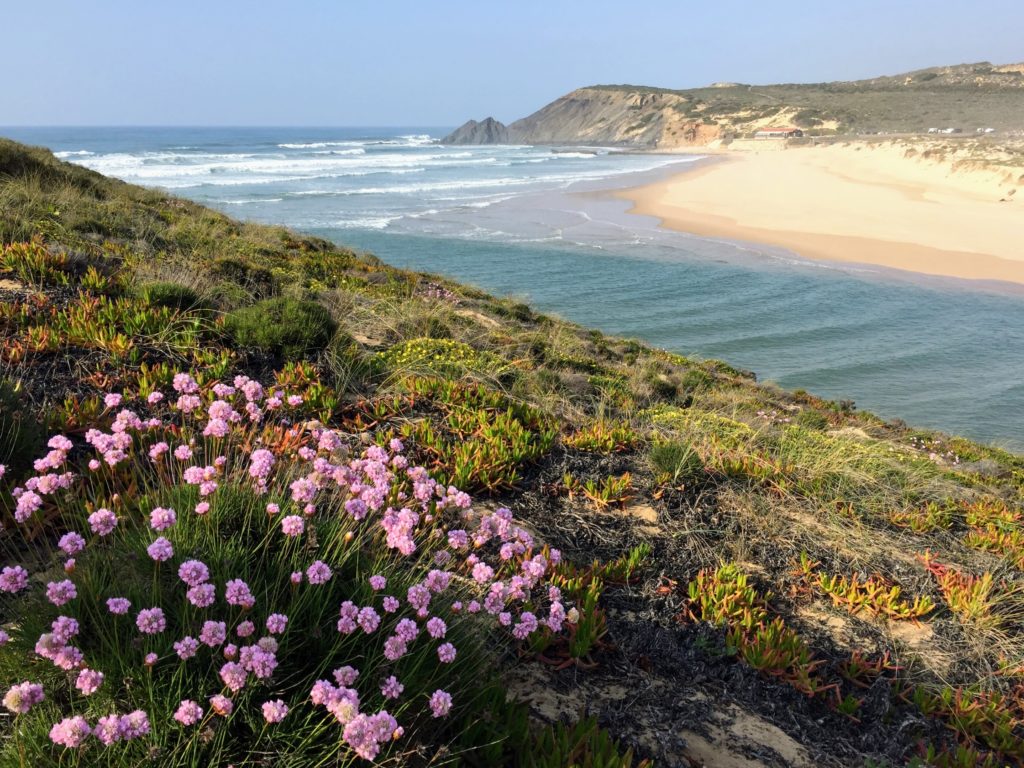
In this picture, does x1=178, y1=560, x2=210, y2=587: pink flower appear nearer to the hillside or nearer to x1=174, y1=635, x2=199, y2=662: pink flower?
x1=174, y1=635, x2=199, y2=662: pink flower

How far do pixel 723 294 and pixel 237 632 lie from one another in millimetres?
20558

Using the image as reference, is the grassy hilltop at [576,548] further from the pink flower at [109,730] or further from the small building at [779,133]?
the small building at [779,133]

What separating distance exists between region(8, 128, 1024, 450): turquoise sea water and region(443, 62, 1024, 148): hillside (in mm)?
77372

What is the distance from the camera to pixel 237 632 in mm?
2000

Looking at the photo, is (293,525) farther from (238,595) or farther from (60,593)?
(60,593)

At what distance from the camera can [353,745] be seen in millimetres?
1681

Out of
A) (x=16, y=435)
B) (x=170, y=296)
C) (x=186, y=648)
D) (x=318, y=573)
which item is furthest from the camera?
(x=170, y=296)

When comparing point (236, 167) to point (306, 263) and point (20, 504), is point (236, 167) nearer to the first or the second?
point (306, 263)

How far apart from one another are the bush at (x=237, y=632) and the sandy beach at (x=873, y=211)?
86.2 ft

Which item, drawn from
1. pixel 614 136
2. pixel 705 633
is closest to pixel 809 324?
pixel 705 633

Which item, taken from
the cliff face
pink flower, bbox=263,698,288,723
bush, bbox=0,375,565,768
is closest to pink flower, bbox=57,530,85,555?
bush, bbox=0,375,565,768

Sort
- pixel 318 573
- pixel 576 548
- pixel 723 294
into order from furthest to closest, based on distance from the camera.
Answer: pixel 723 294, pixel 576 548, pixel 318 573

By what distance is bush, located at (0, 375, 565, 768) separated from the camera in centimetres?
183

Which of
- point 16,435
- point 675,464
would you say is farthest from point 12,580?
point 675,464
